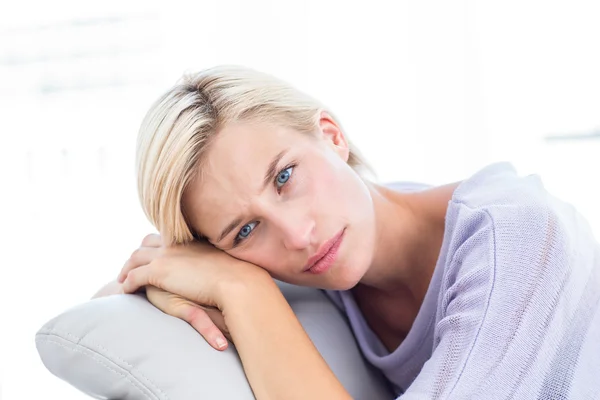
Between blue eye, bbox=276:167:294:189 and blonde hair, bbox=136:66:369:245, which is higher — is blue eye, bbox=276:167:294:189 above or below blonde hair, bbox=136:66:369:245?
below

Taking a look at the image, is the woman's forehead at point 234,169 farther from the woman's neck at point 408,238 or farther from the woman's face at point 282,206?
the woman's neck at point 408,238

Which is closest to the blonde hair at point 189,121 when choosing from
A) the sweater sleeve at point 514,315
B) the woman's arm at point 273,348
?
the woman's arm at point 273,348

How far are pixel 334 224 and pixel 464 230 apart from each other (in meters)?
0.25

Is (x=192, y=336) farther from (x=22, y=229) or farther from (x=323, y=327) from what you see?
(x=22, y=229)

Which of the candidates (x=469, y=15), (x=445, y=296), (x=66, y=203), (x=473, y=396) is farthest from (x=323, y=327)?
(x=66, y=203)

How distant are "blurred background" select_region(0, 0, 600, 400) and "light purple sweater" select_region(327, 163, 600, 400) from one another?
205cm

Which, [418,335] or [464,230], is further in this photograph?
[418,335]

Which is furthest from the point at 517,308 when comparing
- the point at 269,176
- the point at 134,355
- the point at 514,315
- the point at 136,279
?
the point at 136,279

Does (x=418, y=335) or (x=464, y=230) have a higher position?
(x=464, y=230)

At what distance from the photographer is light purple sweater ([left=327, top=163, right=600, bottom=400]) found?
1.03 m

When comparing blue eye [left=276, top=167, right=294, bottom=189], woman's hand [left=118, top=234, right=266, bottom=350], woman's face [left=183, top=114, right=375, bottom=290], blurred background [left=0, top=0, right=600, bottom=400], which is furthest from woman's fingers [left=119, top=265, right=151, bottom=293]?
blurred background [left=0, top=0, right=600, bottom=400]

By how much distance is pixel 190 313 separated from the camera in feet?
4.02

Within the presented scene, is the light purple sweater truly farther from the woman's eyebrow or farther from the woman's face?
the woman's eyebrow

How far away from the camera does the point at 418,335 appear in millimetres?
1426
